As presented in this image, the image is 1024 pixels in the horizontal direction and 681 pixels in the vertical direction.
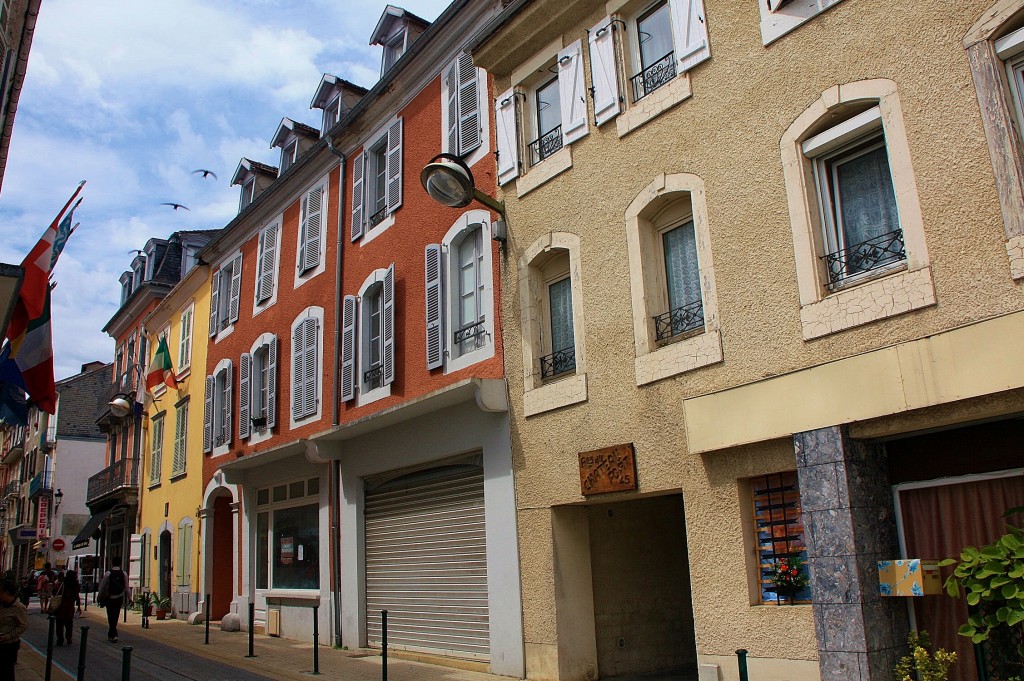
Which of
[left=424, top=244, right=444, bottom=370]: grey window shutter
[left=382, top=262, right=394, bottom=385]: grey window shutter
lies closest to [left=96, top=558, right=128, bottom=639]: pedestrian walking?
[left=382, top=262, right=394, bottom=385]: grey window shutter

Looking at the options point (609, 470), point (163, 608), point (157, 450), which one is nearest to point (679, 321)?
point (609, 470)

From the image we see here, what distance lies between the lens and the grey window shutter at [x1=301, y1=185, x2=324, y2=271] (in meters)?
16.8

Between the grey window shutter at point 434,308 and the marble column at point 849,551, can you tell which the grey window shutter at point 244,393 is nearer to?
the grey window shutter at point 434,308

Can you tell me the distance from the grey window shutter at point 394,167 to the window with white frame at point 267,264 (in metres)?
5.27

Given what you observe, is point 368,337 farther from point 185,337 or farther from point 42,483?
point 42,483

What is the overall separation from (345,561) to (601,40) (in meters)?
9.21

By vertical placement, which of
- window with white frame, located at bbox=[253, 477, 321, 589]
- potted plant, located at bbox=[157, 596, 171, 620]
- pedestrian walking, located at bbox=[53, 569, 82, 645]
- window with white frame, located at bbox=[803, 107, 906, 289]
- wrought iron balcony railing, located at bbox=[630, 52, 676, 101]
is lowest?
Result: potted plant, located at bbox=[157, 596, 171, 620]

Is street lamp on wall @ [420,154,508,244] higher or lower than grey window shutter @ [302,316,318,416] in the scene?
higher

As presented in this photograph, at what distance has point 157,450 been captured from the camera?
1016 inches

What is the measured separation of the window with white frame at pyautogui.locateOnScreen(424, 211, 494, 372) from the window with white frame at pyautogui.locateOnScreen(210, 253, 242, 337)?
9.50 metres

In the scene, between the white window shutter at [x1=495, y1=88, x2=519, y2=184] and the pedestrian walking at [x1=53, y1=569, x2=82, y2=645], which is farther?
the pedestrian walking at [x1=53, y1=569, x2=82, y2=645]

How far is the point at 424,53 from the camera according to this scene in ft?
44.1

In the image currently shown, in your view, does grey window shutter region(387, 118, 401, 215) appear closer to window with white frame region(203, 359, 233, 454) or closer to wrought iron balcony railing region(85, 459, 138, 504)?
window with white frame region(203, 359, 233, 454)

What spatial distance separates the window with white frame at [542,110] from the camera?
33.3ft
